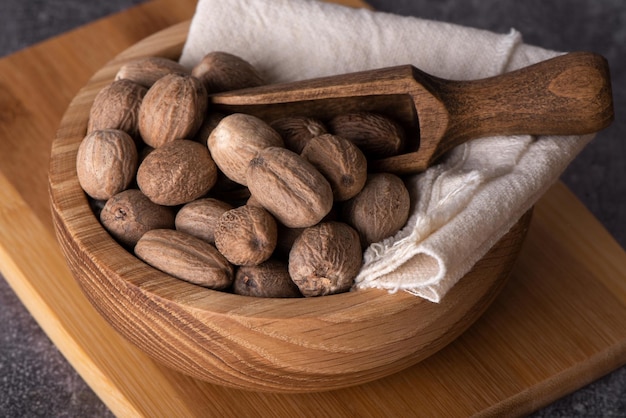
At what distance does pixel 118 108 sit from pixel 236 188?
0.15 meters

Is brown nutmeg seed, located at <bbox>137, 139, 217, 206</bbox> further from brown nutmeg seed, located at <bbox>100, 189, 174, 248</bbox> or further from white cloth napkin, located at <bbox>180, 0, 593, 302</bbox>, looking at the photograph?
white cloth napkin, located at <bbox>180, 0, 593, 302</bbox>

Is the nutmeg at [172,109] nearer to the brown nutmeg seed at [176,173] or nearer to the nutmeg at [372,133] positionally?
the brown nutmeg seed at [176,173]

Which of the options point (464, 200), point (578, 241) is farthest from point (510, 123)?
point (578, 241)

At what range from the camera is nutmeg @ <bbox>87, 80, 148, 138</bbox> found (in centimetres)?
95

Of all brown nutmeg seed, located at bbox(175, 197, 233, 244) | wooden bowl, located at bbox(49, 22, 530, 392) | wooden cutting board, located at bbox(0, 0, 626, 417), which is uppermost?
brown nutmeg seed, located at bbox(175, 197, 233, 244)

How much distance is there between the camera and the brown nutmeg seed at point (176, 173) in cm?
88

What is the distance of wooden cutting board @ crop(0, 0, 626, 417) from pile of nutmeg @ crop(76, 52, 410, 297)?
145 millimetres

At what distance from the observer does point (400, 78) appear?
900 mm

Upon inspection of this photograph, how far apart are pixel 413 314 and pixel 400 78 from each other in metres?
0.24

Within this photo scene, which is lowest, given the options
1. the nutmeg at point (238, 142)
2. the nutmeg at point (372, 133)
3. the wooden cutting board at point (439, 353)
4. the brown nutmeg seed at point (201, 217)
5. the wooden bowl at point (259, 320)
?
the wooden cutting board at point (439, 353)

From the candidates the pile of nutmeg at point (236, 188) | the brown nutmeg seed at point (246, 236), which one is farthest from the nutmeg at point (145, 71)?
the brown nutmeg seed at point (246, 236)

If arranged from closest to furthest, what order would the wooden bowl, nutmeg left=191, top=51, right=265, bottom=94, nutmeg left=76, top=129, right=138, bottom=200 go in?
the wooden bowl, nutmeg left=76, top=129, right=138, bottom=200, nutmeg left=191, top=51, right=265, bottom=94

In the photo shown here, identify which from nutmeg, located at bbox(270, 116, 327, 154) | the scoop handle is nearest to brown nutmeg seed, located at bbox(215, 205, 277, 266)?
nutmeg, located at bbox(270, 116, 327, 154)

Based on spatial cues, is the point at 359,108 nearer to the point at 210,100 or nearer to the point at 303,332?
the point at 210,100
